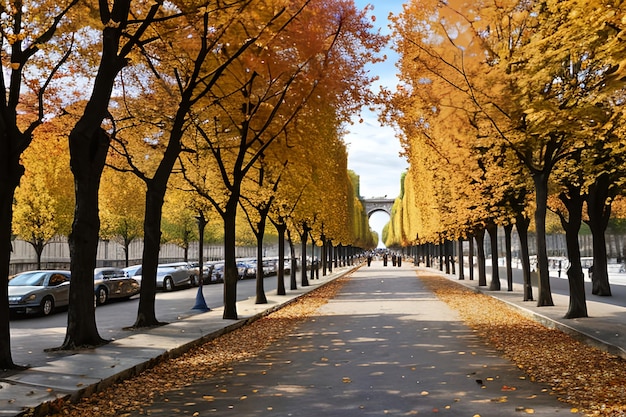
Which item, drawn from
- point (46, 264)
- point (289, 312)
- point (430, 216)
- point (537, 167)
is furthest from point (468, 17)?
point (46, 264)

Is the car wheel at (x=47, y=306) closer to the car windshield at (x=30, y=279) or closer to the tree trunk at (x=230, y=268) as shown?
the car windshield at (x=30, y=279)

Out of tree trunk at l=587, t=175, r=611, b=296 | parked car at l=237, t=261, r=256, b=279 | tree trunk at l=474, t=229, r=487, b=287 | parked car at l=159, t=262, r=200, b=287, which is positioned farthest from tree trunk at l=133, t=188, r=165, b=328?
parked car at l=237, t=261, r=256, b=279

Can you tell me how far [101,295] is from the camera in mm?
24734

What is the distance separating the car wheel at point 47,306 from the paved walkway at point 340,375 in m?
6.62

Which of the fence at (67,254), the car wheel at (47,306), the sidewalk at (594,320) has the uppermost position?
the fence at (67,254)

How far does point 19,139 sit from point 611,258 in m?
76.8

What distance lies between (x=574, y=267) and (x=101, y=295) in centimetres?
1731

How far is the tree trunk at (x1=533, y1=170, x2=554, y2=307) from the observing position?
18656 mm

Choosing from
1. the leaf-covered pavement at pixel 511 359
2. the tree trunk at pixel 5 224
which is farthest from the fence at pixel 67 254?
the tree trunk at pixel 5 224

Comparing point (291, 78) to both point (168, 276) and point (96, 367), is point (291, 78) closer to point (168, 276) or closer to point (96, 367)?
point (96, 367)

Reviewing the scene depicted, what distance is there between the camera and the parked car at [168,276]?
112ft

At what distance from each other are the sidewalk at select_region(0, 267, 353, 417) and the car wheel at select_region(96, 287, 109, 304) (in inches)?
386

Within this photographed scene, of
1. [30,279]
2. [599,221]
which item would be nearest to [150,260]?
[30,279]

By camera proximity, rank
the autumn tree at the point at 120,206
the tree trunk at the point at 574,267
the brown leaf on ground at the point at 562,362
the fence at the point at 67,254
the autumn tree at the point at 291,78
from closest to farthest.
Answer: the brown leaf on ground at the point at 562,362
the tree trunk at the point at 574,267
the autumn tree at the point at 291,78
the autumn tree at the point at 120,206
the fence at the point at 67,254
